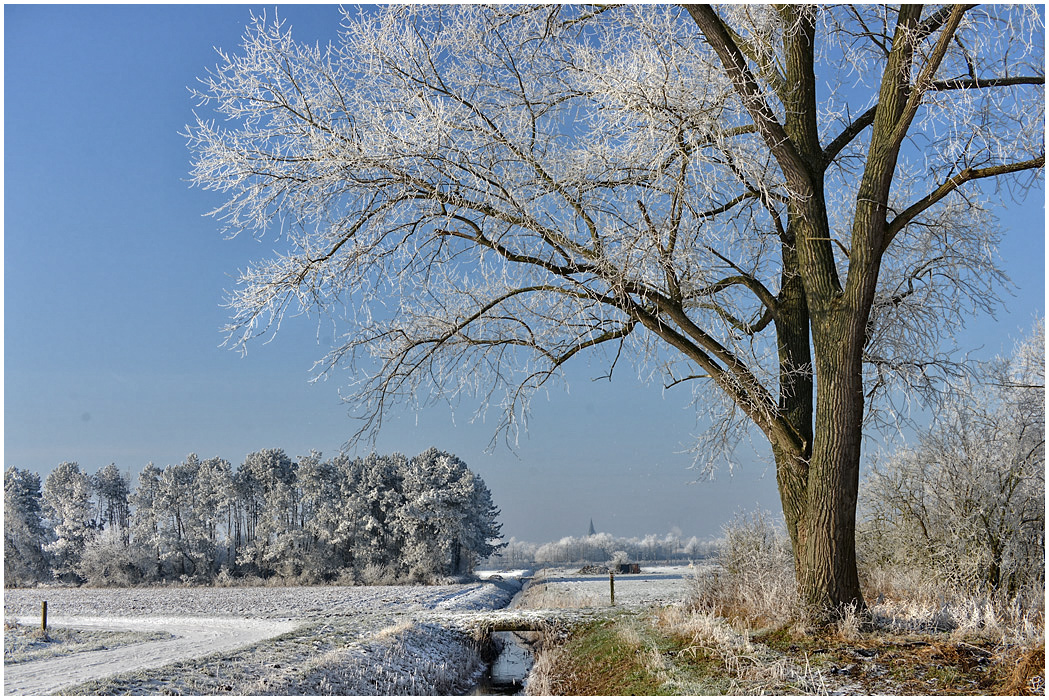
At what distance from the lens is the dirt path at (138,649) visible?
10.3m

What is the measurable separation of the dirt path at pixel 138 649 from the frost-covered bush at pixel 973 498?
10638 millimetres

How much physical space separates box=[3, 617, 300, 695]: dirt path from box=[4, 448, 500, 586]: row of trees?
Result: 16.9 metres

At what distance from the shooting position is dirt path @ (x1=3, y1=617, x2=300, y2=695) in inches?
404

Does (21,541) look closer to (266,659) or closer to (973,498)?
(266,659)

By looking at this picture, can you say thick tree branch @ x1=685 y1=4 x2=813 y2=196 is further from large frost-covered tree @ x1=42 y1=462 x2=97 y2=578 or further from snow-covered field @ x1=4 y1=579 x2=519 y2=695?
large frost-covered tree @ x1=42 y1=462 x2=97 y2=578

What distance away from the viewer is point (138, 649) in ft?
46.4

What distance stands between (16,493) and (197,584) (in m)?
15.8

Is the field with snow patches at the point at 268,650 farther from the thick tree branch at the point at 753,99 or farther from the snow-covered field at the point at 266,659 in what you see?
the thick tree branch at the point at 753,99

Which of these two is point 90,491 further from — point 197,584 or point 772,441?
point 772,441

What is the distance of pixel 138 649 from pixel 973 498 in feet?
50.0

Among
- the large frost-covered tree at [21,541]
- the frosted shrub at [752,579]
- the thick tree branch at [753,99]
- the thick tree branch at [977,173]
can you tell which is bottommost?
the large frost-covered tree at [21,541]

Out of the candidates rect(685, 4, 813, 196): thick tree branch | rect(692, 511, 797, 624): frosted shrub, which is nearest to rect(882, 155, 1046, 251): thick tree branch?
rect(685, 4, 813, 196): thick tree branch

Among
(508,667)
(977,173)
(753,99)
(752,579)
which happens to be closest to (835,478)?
(752,579)

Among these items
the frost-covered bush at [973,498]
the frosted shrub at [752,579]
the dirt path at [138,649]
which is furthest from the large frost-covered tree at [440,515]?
the frost-covered bush at [973,498]
